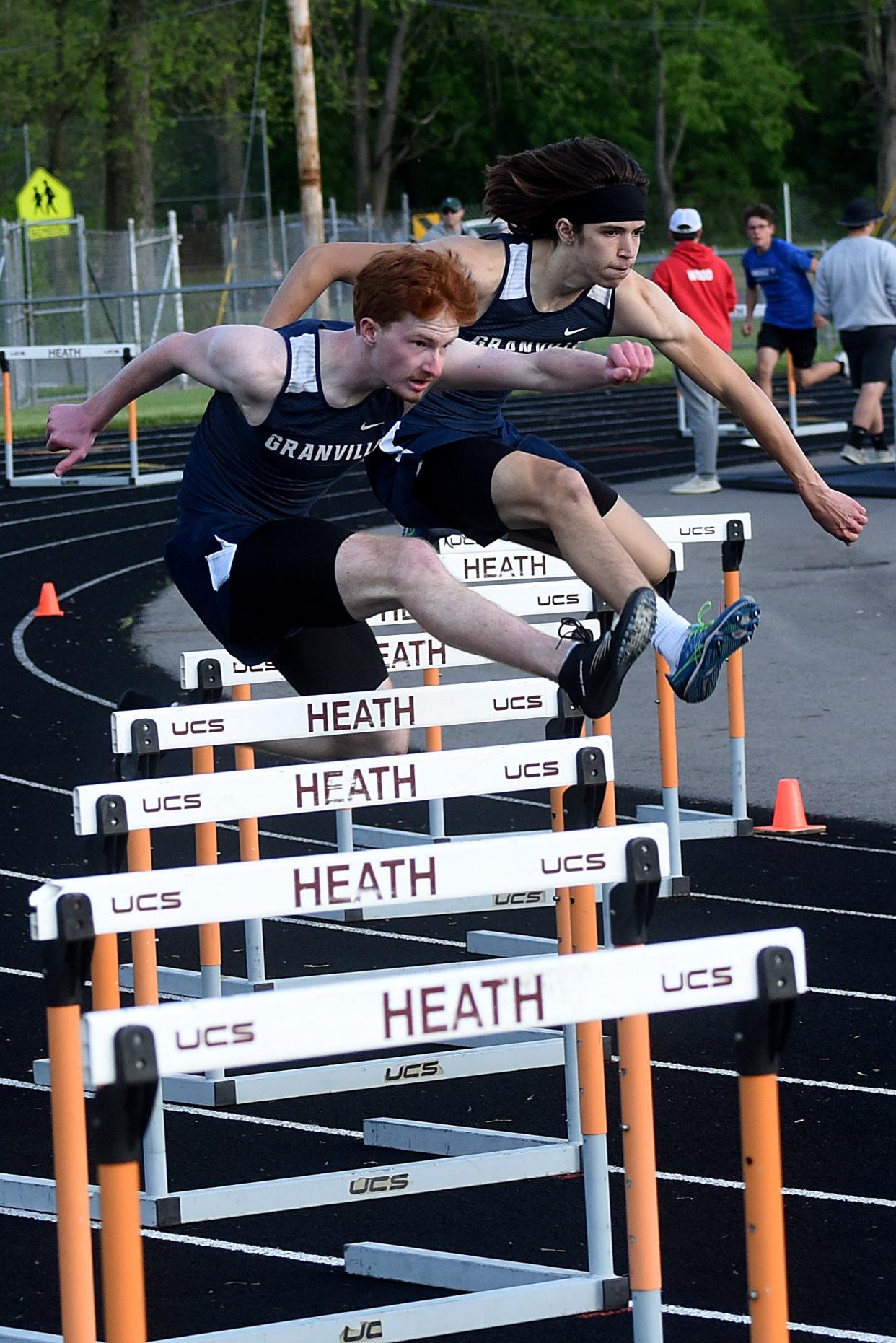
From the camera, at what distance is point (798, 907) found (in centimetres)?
631

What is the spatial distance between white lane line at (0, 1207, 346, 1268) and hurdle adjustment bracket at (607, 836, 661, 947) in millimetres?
1334

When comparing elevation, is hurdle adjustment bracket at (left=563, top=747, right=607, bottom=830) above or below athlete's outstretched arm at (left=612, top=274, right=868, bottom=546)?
below

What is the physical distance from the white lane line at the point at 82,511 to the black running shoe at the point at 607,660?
Result: 39.6 feet

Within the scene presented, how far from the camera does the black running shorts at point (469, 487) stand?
493 cm

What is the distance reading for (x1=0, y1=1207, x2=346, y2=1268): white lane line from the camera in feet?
13.2

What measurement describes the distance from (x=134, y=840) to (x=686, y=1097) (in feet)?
5.13

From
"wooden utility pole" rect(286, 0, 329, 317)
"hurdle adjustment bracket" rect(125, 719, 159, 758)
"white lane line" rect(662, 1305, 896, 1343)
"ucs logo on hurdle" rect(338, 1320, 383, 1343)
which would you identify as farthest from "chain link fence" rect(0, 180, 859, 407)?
"ucs logo on hurdle" rect(338, 1320, 383, 1343)

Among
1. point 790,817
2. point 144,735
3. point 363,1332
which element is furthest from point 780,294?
point 363,1332

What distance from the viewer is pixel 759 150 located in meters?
53.0

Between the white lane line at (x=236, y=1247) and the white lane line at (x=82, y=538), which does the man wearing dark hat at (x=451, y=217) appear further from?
the white lane line at (x=236, y=1247)

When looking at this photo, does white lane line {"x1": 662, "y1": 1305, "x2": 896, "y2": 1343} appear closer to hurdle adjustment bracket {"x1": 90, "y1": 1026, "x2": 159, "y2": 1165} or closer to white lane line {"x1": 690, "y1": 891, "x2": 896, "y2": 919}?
hurdle adjustment bracket {"x1": 90, "y1": 1026, "x2": 159, "y2": 1165}

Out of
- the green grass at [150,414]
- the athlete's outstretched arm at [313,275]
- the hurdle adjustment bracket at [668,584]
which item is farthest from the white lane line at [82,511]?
the athlete's outstretched arm at [313,275]

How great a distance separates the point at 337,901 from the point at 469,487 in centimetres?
214

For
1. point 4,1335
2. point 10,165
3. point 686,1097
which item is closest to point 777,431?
point 686,1097
